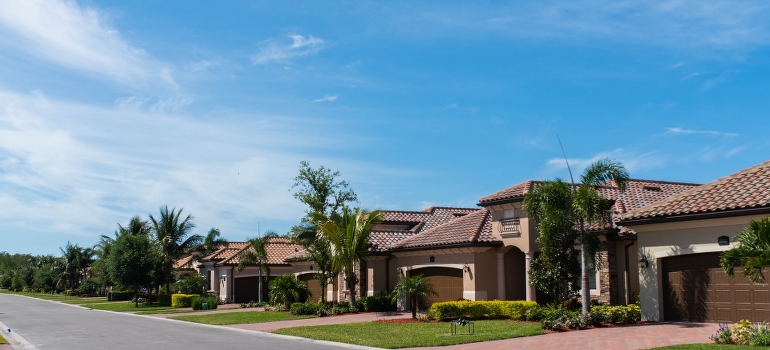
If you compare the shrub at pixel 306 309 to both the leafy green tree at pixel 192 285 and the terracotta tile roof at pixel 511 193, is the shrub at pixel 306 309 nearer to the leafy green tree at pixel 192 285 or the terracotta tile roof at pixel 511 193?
the terracotta tile roof at pixel 511 193

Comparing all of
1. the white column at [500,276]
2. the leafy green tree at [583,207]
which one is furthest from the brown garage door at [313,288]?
the leafy green tree at [583,207]

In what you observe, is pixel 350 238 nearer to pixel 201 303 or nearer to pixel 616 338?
pixel 201 303

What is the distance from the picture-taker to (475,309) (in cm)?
2602

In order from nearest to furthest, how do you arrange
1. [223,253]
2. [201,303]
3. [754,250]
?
[754,250]
[201,303]
[223,253]

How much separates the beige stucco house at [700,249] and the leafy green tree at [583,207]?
1.33 metres

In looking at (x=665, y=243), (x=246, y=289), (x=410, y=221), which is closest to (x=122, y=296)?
(x=246, y=289)

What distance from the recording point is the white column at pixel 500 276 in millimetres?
28842

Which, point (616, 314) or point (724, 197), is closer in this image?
point (724, 197)

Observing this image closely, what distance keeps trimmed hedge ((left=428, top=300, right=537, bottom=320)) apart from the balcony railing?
3.14 meters

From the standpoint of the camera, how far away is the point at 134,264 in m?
50.6

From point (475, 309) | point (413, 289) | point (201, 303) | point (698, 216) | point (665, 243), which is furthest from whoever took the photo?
point (201, 303)

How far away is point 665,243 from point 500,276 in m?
8.68

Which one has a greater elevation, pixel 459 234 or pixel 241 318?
pixel 459 234

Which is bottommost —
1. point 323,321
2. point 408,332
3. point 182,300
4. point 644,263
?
point 182,300
